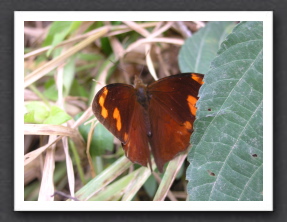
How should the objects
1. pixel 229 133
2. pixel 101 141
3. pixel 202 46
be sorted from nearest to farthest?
pixel 229 133
pixel 101 141
pixel 202 46

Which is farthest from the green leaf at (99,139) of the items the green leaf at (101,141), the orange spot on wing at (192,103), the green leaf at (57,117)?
the orange spot on wing at (192,103)

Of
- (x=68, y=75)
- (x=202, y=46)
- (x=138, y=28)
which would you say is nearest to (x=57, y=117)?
(x=68, y=75)

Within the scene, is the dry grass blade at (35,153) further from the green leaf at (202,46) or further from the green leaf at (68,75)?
the green leaf at (202,46)

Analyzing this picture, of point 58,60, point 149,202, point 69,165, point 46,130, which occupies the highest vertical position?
point 58,60

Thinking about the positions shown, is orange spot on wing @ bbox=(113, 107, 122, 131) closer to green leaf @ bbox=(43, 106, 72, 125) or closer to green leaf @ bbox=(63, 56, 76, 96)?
green leaf @ bbox=(43, 106, 72, 125)

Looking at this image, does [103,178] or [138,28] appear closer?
[103,178]

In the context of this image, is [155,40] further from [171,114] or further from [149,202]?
[149,202]
